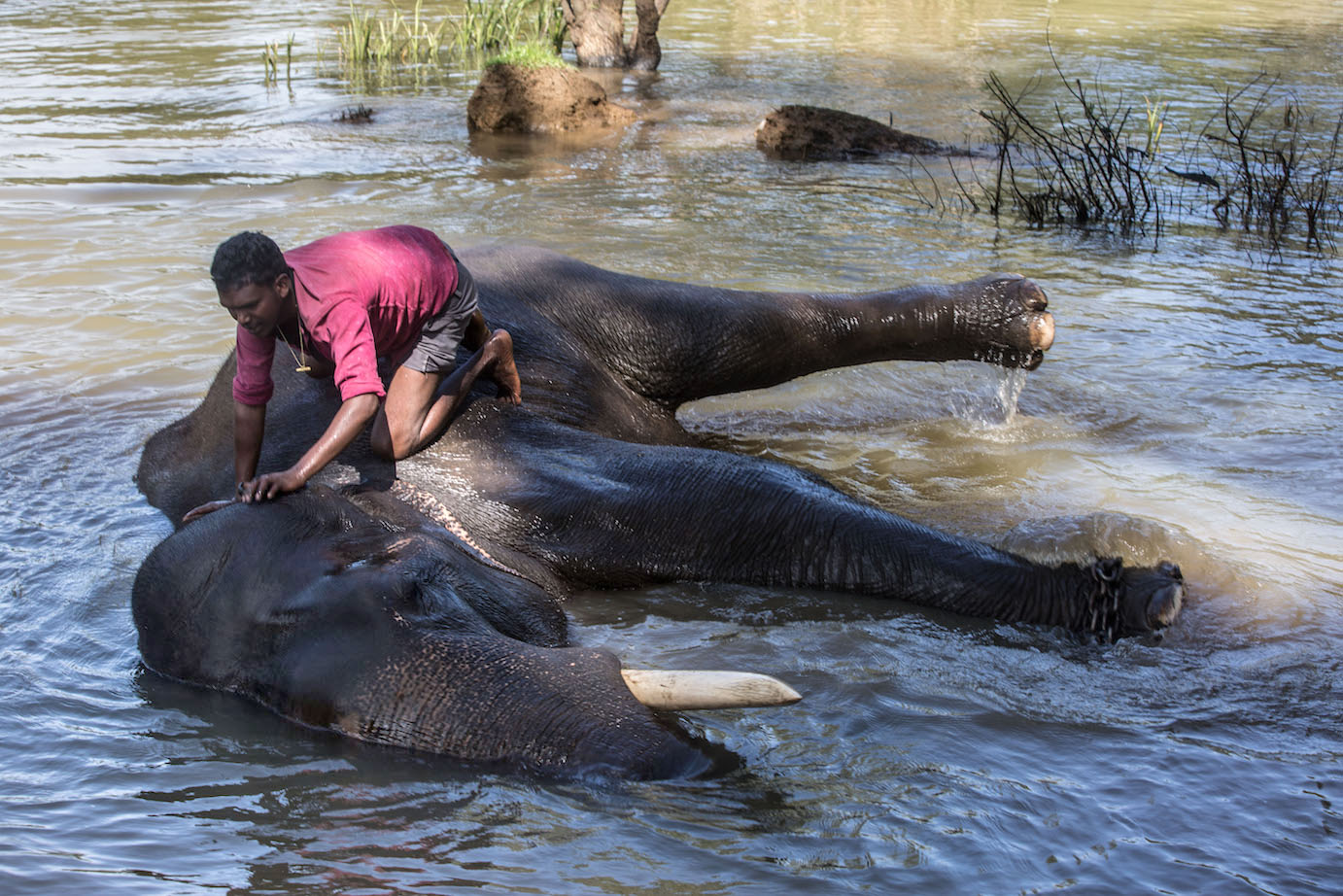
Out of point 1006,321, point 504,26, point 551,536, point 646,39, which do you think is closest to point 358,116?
point 504,26

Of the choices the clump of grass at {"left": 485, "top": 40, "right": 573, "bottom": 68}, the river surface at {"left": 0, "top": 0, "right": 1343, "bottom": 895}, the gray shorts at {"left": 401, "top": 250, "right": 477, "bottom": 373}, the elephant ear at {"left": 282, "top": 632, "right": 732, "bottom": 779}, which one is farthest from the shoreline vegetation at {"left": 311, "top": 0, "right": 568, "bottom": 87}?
the elephant ear at {"left": 282, "top": 632, "right": 732, "bottom": 779}

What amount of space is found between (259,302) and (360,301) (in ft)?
1.18

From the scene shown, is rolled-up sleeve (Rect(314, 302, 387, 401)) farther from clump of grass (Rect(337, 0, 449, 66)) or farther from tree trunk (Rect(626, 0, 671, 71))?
tree trunk (Rect(626, 0, 671, 71))

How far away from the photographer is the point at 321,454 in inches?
170

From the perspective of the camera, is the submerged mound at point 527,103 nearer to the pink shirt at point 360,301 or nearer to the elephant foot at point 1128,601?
the pink shirt at point 360,301

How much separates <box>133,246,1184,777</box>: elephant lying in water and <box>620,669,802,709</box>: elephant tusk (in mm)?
50

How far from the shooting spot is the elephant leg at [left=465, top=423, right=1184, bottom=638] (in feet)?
15.2

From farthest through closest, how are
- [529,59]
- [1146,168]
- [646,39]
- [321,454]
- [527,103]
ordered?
1. [646,39]
2. [529,59]
3. [527,103]
4. [1146,168]
5. [321,454]

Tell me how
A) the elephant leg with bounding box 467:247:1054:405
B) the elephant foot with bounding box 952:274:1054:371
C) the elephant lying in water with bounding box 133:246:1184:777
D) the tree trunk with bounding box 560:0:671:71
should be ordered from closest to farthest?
the elephant lying in water with bounding box 133:246:1184:777 → the elephant leg with bounding box 467:247:1054:405 → the elephant foot with bounding box 952:274:1054:371 → the tree trunk with bounding box 560:0:671:71

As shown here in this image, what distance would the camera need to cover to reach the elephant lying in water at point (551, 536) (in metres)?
3.42

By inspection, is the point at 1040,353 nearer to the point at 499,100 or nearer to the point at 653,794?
the point at 653,794

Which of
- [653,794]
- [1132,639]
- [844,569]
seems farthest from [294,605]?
[1132,639]

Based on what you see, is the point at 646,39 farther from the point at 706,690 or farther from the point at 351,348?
the point at 706,690

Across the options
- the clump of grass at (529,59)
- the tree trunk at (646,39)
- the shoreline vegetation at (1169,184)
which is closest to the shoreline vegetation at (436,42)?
the tree trunk at (646,39)
